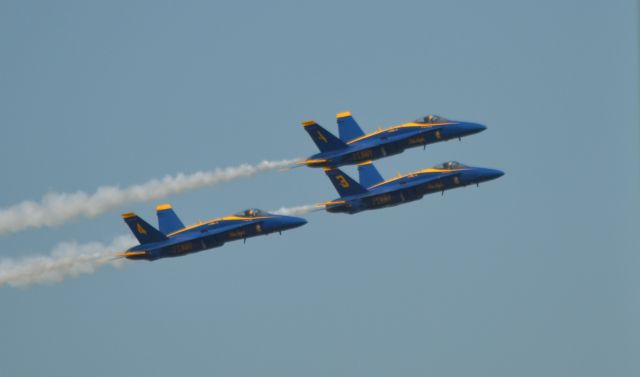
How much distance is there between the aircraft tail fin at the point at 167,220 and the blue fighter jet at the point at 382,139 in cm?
1064

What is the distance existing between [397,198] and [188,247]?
648 inches

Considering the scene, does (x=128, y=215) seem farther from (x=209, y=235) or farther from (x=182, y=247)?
(x=209, y=235)

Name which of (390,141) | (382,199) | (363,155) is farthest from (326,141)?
(382,199)

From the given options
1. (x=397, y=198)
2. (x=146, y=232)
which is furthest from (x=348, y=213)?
(x=146, y=232)

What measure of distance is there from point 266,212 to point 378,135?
10.9 meters

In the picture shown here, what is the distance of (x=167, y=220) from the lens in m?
189

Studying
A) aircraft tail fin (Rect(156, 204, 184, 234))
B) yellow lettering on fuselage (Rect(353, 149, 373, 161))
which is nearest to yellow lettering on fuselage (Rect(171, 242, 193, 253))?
aircraft tail fin (Rect(156, 204, 184, 234))

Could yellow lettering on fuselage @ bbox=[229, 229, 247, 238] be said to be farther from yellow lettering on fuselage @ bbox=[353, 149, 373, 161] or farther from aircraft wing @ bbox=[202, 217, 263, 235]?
yellow lettering on fuselage @ bbox=[353, 149, 373, 161]

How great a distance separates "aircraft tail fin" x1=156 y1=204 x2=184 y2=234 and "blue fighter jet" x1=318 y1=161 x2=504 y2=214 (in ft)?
36.2

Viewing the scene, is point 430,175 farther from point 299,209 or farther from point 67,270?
point 67,270

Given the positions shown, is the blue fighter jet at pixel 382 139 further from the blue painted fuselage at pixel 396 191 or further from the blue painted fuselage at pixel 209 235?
the blue painted fuselage at pixel 209 235

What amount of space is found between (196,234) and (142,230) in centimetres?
405

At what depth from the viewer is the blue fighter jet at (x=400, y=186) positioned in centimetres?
18850

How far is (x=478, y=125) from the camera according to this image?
Result: 628ft
